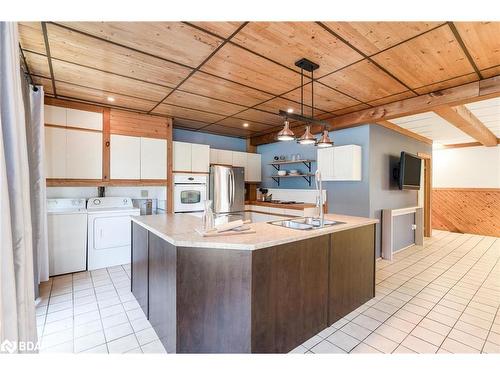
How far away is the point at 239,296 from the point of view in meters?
1.70

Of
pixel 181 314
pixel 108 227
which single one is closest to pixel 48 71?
pixel 108 227

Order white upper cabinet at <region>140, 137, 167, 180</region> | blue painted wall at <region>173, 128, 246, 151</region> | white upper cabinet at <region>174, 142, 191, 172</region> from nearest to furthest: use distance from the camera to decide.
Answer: white upper cabinet at <region>140, 137, 167, 180</region>
white upper cabinet at <region>174, 142, 191, 172</region>
blue painted wall at <region>173, 128, 246, 151</region>

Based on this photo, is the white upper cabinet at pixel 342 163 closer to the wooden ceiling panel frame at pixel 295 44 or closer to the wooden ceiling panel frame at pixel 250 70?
the wooden ceiling panel frame at pixel 250 70

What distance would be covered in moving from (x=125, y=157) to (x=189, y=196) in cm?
127

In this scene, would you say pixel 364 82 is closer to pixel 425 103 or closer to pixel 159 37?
pixel 425 103

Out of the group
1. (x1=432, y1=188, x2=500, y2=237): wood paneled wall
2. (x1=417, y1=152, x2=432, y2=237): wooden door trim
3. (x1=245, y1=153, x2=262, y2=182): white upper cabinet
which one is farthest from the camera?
(x1=432, y1=188, x2=500, y2=237): wood paneled wall

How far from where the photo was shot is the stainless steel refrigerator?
495 cm

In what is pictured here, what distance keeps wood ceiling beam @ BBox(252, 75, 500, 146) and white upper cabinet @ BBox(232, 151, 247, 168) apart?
225 cm

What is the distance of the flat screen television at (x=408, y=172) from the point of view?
175 inches

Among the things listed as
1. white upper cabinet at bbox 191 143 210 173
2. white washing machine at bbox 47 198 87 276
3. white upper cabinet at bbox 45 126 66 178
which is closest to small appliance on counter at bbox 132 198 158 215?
white washing machine at bbox 47 198 87 276

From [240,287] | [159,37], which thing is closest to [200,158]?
[159,37]

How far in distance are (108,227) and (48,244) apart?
744 millimetres

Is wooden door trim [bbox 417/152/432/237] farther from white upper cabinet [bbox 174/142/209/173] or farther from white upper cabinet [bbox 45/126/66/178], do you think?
white upper cabinet [bbox 45/126/66/178]
